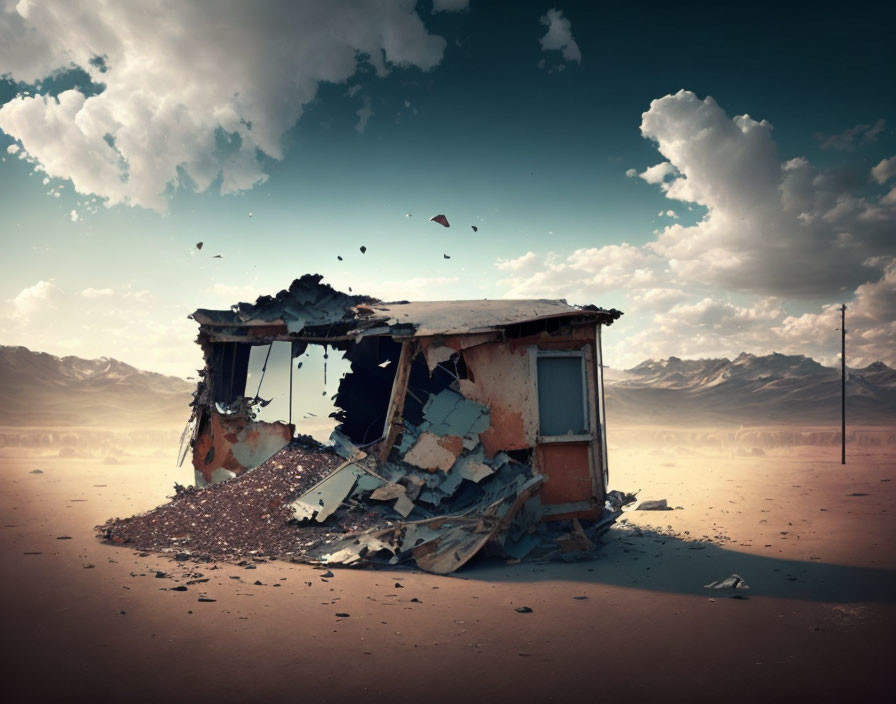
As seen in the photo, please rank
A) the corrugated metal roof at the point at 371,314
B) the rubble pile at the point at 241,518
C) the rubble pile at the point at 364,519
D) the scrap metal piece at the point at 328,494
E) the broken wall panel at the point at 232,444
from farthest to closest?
1. the broken wall panel at the point at 232,444
2. the corrugated metal roof at the point at 371,314
3. the scrap metal piece at the point at 328,494
4. the rubble pile at the point at 241,518
5. the rubble pile at the point at 364,519

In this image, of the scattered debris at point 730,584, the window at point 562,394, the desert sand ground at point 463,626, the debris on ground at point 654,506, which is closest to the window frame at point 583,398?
the window at point 562,394

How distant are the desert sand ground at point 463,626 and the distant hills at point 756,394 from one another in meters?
39.9

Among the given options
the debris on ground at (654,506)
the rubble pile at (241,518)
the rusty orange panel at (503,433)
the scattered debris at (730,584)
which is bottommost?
the debris on ground at (654,506)

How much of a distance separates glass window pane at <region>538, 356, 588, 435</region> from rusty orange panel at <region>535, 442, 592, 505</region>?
27cm

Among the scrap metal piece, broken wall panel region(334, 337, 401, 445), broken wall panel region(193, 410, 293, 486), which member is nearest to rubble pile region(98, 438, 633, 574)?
the scrap metal piece

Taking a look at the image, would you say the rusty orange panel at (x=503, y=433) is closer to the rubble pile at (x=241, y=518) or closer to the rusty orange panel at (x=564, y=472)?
the rusty orange panel at (x=564, y=472)

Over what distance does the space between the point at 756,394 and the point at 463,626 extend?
5120cm

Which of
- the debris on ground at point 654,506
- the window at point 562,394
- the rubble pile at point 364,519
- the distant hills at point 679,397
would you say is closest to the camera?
the rubble pile at point 364,519

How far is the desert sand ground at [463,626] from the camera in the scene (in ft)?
12.6

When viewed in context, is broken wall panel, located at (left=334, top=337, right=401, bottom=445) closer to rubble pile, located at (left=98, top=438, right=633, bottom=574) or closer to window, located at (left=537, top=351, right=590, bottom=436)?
rubble pile, located at (left=98, top=438, right=633, bottom=574)

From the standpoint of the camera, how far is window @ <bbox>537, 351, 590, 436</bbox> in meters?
8.83

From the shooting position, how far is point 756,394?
48531 mm

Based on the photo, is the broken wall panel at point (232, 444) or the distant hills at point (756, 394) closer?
the broken wall panel at point (232, 444)

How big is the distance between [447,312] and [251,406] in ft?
14.1
